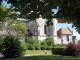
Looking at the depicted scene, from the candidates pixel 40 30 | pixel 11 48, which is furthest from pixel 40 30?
pixel 11 48

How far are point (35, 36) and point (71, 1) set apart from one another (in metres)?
75.0

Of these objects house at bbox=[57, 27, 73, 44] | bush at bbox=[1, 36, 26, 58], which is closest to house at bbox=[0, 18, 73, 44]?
house at bbox=[57, 27, 73, 44]

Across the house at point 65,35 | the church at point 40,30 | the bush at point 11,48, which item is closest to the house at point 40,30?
the church at point 40,30

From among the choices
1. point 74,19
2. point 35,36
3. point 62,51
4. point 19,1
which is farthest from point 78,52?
point 35,36

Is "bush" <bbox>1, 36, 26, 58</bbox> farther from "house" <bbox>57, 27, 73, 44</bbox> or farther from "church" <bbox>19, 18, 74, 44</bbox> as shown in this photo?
"house" <bbox>57, 27, 73, 44</bbox>

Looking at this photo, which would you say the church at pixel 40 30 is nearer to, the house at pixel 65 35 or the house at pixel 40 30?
the house at pixel 40 30

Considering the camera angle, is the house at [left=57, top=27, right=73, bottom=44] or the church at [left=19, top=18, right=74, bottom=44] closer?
the church at [left=19, top=18, right=74, bottom=44]

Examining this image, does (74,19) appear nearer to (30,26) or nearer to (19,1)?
(19,1)

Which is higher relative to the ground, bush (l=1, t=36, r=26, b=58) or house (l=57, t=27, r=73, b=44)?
house (l=57, t=27, r=73, b=44)

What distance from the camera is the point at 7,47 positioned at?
2442 cm

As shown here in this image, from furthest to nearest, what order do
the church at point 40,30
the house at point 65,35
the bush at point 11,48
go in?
1. the house at point 65,35
2. the church at point 40,30
3. the bush at point 11,48

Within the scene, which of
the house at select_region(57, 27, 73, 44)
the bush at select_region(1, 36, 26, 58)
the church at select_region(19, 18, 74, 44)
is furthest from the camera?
the house at select_region(57, 27, 73, 44)

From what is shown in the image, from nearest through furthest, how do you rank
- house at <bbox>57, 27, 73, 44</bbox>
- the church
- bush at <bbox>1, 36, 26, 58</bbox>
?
1. bush at <bbox>1, 36, 26, 58</bbox>
2. the church
3. house at <bbox>57, 27, 73, 44</bbox>

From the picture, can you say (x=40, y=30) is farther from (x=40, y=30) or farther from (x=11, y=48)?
(x=11, y=48)
